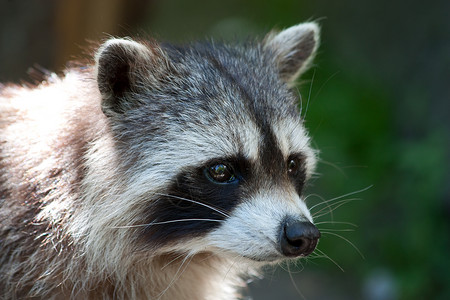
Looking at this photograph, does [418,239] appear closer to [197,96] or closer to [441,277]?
[441,277]

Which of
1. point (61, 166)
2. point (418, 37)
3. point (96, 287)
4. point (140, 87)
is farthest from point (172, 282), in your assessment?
point (418, 37)

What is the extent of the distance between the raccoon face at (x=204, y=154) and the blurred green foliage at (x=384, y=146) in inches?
114

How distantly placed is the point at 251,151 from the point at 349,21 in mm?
6114

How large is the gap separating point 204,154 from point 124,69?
76 centimetres

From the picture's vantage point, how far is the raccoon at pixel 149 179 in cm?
360

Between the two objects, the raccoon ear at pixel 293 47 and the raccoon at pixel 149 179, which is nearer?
the raccoon at pixel 149 179

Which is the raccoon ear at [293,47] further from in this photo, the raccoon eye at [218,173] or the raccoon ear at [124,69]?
the raccoon eye at [218,173]

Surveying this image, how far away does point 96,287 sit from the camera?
388 centimetres

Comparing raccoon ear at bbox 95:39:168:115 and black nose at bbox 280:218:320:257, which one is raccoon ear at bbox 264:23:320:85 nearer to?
raccoon ear at bbox 95:39:168:115

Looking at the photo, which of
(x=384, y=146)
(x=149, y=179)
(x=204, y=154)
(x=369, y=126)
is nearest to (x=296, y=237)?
(x=204, y=154)

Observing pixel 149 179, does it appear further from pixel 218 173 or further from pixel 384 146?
pixel 384 146

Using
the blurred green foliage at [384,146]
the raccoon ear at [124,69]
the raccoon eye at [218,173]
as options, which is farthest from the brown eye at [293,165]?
the blurred green foliage at [384,146]

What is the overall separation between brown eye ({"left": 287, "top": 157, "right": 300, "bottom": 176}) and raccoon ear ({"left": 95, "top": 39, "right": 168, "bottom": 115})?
1.01m

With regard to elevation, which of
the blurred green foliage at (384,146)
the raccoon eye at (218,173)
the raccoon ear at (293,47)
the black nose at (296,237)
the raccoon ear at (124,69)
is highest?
the raccoon ear at (124,69)
